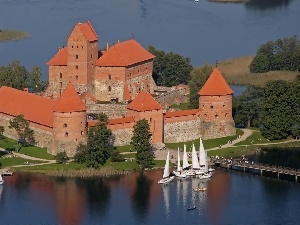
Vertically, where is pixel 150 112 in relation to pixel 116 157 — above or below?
above

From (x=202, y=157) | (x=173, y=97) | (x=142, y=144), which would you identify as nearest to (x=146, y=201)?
(x=142, y=144)

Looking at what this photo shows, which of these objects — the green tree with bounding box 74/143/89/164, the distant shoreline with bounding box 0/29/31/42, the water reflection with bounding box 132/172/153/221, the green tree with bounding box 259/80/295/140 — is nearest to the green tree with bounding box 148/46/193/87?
the green tree with bounding box 259/80/295/140

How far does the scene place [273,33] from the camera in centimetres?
13225

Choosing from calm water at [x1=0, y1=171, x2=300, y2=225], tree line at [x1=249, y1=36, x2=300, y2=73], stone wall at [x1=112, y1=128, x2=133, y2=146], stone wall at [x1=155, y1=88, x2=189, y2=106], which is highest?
tree line at [x1=249, y1=36, x2=300, y2=73]

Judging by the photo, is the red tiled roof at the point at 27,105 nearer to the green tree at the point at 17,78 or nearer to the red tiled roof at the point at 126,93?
the green tree at the point at 17,78

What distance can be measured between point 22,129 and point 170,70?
1807 cm

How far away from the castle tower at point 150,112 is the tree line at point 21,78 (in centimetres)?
1388

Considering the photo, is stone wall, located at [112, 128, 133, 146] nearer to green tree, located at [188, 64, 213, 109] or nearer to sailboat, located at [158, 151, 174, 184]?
sailboat, located at [158, 151, 174, 184]

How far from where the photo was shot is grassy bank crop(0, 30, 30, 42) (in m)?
132

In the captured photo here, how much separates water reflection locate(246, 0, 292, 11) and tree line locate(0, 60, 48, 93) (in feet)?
201

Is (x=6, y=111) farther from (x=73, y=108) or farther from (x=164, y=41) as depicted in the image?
(x=164, y=41)

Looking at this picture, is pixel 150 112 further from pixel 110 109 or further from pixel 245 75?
pixel 245 75

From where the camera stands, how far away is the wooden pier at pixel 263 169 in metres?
78.0

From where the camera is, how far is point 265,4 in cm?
15850
